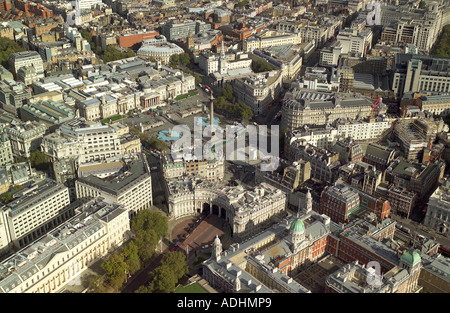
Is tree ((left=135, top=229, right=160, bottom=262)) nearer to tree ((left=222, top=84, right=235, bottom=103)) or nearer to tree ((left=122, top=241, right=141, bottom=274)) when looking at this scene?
tree ((left=122, top=241, right=141, bottom=274))

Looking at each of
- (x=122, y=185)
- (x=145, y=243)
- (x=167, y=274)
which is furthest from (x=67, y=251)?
(x=122, y=185)

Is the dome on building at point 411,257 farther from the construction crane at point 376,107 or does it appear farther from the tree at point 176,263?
the construction crane at point 376,107

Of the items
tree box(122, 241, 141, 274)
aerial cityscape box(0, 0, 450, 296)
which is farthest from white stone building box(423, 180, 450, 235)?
tree box(122, 241, 141, 274)

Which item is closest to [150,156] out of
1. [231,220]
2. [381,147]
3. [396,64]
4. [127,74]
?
[231,220]

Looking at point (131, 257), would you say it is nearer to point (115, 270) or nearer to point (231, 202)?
point (115, 270)

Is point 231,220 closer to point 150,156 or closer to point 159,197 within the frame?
point 159,197

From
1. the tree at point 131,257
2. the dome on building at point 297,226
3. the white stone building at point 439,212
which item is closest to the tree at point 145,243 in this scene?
the tree at point 131,257
